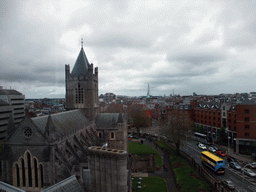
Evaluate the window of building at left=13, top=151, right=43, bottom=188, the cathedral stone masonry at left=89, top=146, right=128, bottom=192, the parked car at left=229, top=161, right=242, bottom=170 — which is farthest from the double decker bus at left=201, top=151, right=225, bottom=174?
the cathedral stone masonry at left=89, top=146, right=128, bottom=192

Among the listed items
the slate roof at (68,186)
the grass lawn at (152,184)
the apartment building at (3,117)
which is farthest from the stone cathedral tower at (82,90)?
the slate roof at (68,186)

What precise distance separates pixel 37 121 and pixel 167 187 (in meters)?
23.5

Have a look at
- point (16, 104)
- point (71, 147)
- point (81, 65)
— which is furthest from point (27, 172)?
point (16, 104)

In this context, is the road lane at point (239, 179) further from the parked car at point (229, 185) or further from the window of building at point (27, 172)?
the window of building at point (27, 172)

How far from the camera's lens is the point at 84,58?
41125 mm

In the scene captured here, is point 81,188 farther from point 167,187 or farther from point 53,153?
point 167,187

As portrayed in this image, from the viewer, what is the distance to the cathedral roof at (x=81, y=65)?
39750mm

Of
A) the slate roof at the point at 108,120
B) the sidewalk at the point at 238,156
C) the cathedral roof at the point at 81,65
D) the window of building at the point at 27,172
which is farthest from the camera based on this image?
the sidewalk at the point at 238,156

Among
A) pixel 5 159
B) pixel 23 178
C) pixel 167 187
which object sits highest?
pixel 5 159

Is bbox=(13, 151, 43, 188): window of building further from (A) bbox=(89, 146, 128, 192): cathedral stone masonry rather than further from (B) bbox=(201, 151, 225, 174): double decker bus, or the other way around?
(B) bbox=(201, 151, 225, 174): double decker bus

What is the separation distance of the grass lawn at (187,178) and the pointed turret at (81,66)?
98.7ft

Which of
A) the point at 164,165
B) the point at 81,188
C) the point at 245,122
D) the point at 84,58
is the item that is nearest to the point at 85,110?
the point at 84,58

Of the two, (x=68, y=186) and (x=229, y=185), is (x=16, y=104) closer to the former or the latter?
(x=68, y=186)

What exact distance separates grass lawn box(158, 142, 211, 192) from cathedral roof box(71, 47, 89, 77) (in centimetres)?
3008
